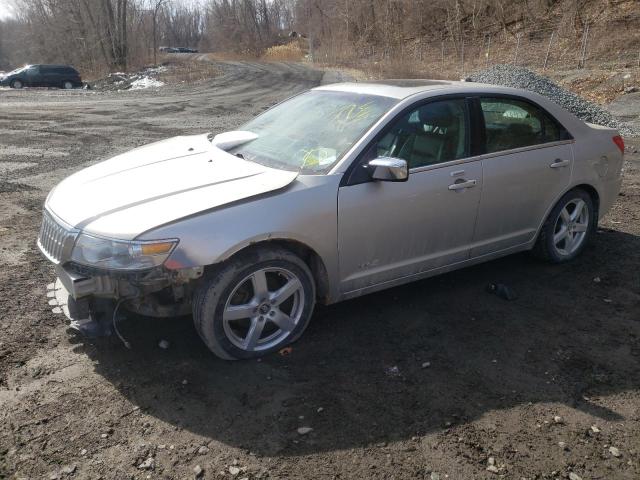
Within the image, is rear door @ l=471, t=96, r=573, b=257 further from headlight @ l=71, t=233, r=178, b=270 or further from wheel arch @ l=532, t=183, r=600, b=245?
headlight @ l=71, t=233, r=178, b=270

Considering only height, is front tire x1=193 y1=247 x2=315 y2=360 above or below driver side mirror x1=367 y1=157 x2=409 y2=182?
below

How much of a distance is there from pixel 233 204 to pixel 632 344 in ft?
9.73

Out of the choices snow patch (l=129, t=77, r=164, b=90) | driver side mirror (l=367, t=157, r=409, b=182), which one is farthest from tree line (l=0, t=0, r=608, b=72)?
driver side mirror (l=367, t=157, r=409, b=182)

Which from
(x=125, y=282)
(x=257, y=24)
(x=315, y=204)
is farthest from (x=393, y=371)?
(x=257, y=24)

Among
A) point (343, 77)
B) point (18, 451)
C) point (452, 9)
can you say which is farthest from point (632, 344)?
point (452, 9)

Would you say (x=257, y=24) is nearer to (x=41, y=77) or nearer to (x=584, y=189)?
(x=41, y=77)

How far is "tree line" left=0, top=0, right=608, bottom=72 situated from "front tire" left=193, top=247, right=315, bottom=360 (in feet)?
102

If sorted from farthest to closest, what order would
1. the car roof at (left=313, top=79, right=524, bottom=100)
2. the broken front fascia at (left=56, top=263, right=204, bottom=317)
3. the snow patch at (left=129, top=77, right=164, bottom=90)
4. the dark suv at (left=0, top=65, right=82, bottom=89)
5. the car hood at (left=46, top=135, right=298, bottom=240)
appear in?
the dark suv at (left=0, top=65, right=82, bottom=89) → the snow patch at (left=129, top=77, right=164, bottom=90) → the car roof at (left=313, top=79, right=524, bottom=100) → the car hood at (left=46, top=135, right=298, bottom=240) → the broken front fascia at (left=56, top=263, right=204, bottom=317)

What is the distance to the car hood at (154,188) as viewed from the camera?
336 centimetres

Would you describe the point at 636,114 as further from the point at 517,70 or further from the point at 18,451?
the point at 18,451

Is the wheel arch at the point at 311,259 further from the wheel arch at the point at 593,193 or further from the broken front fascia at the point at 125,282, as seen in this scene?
the wheel arch at the point at 593,193

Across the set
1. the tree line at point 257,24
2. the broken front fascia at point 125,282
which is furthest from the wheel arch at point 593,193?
the tree line at point 257,24

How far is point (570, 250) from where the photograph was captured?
543 cm

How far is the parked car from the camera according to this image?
334cm
